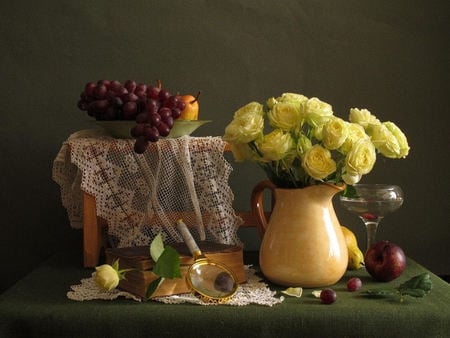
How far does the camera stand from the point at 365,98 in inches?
64.4

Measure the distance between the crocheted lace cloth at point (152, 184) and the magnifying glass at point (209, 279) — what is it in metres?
0.25

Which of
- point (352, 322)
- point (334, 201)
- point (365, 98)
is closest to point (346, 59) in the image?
point (365, 98)

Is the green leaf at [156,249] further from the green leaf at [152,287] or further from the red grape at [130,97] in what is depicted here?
the red grape at [130,97]

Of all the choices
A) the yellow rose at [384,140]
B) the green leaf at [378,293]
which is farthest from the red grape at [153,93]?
the green leaf at [378,293]

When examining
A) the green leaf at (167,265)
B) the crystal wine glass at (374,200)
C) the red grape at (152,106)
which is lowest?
the green leaf at (167,265)

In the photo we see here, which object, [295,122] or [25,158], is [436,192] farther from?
[25,158]

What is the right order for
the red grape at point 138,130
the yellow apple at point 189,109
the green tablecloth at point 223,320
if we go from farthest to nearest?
1. the yellow apple at point 189,109
2. the red grape at point 138,130
3. the green tablecloth at point 223,320

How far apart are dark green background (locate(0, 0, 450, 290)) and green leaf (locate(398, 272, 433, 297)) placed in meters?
0.55

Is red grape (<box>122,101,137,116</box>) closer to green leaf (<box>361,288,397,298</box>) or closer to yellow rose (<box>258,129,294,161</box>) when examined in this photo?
yellow rose (<box>258,129,294,161</box>)

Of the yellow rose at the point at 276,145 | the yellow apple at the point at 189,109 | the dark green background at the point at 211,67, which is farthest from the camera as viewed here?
the dark green background at the point at 211,67

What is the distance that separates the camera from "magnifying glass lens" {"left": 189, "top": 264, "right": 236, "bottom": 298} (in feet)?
3.54

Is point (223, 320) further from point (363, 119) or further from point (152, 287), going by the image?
point (363, 119)

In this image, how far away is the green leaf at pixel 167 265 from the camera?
1.07 meters

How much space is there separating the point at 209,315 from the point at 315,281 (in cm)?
24
